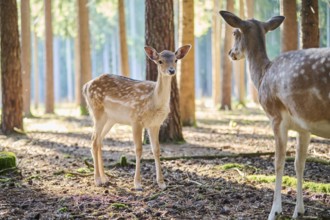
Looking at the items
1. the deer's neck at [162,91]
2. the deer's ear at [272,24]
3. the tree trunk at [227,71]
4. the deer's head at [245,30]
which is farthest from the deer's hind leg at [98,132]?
the tree trunk at [227,71]

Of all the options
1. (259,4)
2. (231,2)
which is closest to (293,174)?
(231,2)

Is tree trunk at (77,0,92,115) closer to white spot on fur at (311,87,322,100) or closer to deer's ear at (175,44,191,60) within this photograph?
deer's ear at (175,44,191,60)

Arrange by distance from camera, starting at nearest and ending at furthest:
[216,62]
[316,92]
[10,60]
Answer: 1. [316,92]
2. [10,60]
3. [216,62]

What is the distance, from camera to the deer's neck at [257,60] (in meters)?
5.79

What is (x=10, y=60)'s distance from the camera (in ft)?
41.9

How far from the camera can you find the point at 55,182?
7375mm

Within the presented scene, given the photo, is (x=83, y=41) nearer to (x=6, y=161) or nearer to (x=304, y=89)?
(x=6, y=161)

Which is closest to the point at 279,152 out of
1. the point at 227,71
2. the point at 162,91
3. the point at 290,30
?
the point at 162,91

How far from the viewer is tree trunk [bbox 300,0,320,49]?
9195mm

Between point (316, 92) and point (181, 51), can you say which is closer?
point (316, 92)

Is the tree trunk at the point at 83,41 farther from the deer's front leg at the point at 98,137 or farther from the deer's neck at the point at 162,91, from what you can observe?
the deer's neck at the point at 162,91

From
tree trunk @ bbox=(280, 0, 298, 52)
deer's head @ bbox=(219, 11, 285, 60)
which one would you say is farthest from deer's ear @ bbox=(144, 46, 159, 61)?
tree trunk @ bbox=(280, 0, 298, 52)

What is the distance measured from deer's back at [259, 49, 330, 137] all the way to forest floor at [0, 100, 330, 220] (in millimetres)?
1109

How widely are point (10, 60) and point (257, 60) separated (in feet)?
28.1
